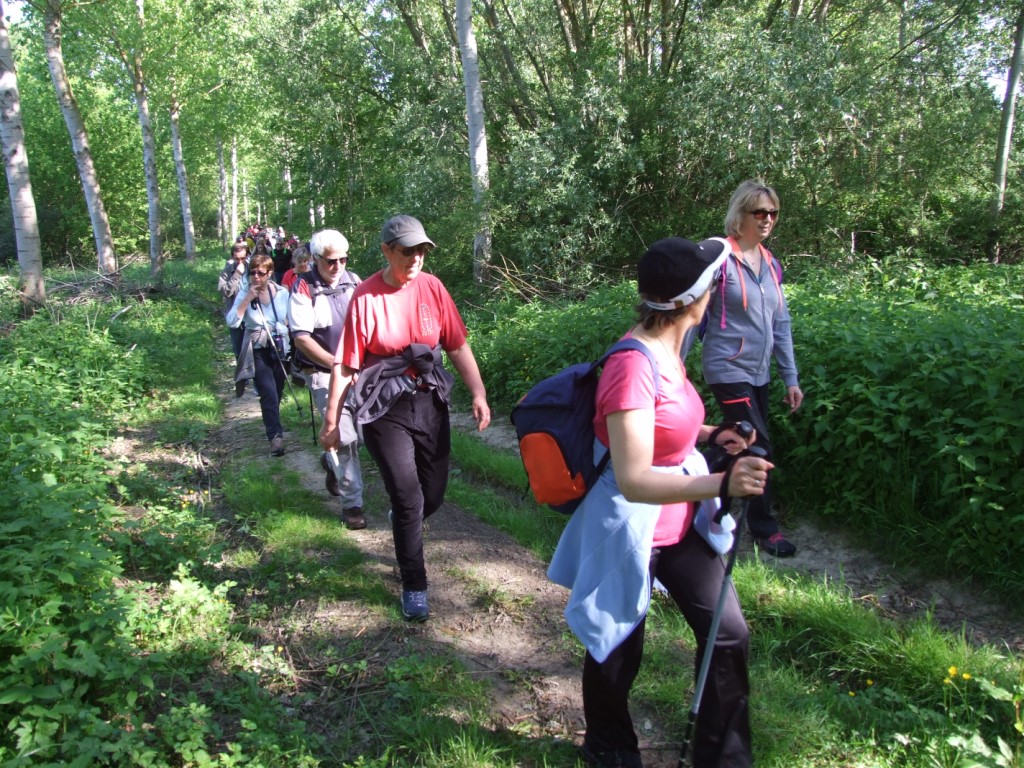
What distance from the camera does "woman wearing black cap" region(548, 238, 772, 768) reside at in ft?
6.74

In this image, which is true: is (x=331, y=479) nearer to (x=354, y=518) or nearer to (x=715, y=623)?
(x=354, y=518)

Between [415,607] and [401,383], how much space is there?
1192mm

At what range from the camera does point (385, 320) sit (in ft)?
11.9

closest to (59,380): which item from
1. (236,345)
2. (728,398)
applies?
(236,345)

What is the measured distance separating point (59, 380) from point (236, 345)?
7.37ft

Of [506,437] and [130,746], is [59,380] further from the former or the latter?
[130,746]

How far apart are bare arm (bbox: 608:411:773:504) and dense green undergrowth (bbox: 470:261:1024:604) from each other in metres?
2.36

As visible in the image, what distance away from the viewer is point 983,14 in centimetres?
1366

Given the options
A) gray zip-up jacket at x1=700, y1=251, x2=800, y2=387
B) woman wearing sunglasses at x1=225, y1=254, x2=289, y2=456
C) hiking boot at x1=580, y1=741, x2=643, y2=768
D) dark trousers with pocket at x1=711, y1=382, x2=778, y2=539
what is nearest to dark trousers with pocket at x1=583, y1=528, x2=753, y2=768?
hiking boot at x1=580, y1=741, x2=643, y2=768

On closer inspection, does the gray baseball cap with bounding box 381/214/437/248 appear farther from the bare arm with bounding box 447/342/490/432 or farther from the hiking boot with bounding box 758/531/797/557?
the hiking boot with bounding box 758/531/797/557

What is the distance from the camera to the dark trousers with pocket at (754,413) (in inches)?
153

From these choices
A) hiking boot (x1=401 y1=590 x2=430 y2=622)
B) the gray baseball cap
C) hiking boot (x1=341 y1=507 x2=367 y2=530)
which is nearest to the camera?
the gray baseball cap

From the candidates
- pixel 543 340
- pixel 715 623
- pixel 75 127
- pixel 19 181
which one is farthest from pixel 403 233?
pixel 75 127

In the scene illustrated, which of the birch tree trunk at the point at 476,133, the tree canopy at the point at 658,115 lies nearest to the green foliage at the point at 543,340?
the tree canopy at the point at 658,115
